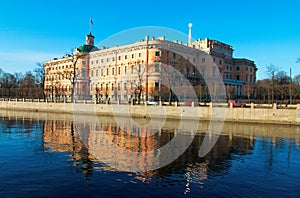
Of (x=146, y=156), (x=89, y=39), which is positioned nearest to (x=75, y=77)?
(x=89, y=39)

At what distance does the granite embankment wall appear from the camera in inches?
1446

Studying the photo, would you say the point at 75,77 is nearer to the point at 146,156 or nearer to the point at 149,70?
the point at 149,70

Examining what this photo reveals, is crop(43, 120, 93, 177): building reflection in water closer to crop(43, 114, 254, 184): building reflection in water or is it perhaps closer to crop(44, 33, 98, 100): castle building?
crop(43, 114, 254, 184): building reflection in water

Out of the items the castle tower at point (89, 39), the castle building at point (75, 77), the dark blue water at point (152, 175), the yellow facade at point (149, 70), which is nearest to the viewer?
the dark blue water at point (152, 175)

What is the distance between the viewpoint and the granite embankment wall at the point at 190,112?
36.7 meters

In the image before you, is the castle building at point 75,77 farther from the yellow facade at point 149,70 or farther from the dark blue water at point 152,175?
the dark blue water at point 152,175

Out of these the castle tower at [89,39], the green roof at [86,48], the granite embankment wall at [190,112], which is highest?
the castle tower at [89,39]

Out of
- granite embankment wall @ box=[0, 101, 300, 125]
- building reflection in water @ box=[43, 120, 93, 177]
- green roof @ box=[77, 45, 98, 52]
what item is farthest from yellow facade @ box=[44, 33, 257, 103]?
building reflection in water @ box=[43, 120, 93, 177]

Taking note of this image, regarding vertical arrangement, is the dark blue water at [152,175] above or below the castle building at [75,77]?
below

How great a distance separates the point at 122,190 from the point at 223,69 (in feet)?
311

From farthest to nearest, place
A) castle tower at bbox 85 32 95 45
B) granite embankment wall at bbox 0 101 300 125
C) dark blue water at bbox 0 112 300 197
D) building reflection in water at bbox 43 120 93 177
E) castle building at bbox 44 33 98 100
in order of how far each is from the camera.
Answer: castle tower at bbox 85 32 95 45
castle building at bbox 44 33 98 100
granite embankment wall at bbox 0 101 300 125
building reflection in water at bbox 43 120 93 177
dark blue water at bbox 0 112 300 197

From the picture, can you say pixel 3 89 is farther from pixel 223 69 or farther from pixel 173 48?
pixel 223 69

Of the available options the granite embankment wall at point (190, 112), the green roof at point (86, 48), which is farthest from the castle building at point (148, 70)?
the granite embankment wall at point (190, 112)

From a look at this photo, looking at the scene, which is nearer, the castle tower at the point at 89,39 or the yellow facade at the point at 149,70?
the yellow facade at the point at 149,70
